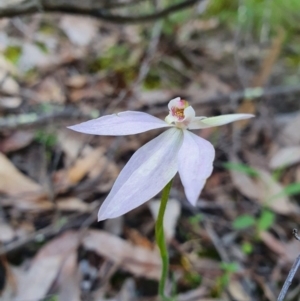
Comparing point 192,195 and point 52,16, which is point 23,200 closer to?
point 192,195

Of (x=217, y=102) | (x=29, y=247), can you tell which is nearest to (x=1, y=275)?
(x=29, y=247)

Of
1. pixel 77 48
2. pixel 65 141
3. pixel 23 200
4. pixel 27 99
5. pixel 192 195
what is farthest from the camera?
pixel 77 48

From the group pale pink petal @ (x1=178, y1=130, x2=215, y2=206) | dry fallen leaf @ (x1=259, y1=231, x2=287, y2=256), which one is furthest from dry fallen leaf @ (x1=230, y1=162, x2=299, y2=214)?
pale pink petal @ (x1=178, y1=130, x2=215, y2=206)

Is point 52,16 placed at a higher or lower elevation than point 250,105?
higher

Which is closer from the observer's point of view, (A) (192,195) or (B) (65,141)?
(A) (192,195)

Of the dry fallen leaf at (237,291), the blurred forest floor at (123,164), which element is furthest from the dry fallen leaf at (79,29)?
the dry fallen leaf at (237,291)

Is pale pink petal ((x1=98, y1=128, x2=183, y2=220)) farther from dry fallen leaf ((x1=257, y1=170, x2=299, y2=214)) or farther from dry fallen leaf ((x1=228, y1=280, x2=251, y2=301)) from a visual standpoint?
dry fallen leaf ((x1=257, y1=170, x2=299, y2=214))

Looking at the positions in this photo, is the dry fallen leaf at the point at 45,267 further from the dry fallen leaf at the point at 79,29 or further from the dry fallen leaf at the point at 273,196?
the dry fallen leaf at the point at 79,29

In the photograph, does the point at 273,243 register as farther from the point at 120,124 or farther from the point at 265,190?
the point at 120,124

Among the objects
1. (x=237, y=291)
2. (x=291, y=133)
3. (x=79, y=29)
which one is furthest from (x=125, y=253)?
(x=79, y=29)
